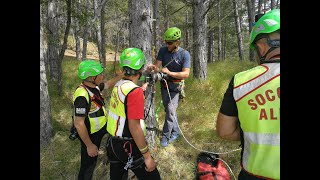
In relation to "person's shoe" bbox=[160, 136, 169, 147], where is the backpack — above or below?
below

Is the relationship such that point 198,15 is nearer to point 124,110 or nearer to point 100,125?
point 100,125

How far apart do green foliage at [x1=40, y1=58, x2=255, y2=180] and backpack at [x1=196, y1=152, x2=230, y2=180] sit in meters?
0.86

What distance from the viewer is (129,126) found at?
2734mm

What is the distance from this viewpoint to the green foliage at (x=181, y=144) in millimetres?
4656

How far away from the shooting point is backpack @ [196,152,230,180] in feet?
11.5

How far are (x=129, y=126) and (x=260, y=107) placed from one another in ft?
4.73

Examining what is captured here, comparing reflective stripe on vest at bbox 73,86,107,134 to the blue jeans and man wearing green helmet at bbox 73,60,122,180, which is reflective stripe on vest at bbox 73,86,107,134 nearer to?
man wearing green helmet at bbox 73,60,122,180

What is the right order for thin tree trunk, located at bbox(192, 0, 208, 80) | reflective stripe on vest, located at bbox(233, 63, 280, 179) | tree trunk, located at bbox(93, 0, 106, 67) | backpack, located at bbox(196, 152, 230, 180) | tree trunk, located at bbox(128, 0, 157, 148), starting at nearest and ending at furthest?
reflective stripe on vest, located at bbox(233, 63, 280, 179) < backpack, located at bbox(196, 152, 230, 180) < tree trunk, located at bbox(128, 0, 157, 148) < thin tree trunk, located at bbox(192, 0, 208, 80) < tree trunk, located at bbox(93, 0, 106, 67)

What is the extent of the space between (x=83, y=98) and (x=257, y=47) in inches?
90.9

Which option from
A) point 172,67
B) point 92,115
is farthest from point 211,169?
point 172,67

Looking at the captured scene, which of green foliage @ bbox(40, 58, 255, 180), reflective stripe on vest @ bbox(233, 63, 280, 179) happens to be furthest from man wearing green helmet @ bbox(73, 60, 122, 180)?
reflective stripe on vest @ bbox(233, 63, 280, 179)

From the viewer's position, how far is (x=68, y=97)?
9.00 metres
